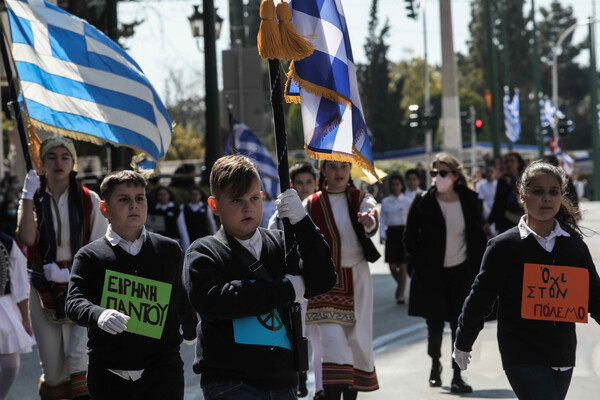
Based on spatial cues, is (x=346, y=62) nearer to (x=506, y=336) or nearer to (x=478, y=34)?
(x=506, y=336)

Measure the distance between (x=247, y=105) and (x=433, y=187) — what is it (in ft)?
19.3

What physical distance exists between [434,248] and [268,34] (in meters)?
4.05

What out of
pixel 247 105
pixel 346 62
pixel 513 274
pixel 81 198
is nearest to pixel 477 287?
pixel 513 274

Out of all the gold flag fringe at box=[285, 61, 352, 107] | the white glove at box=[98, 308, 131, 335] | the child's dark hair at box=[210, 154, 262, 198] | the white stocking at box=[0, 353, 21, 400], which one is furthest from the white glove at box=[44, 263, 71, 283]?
the child's dark hair at box=[210, 154, 262, 198]

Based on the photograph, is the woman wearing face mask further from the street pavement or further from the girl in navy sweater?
the girl in navy sweater

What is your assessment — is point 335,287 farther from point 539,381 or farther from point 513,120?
point 513,120

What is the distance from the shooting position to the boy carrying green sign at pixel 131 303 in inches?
184

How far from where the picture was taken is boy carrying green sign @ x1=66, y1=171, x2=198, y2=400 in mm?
4664

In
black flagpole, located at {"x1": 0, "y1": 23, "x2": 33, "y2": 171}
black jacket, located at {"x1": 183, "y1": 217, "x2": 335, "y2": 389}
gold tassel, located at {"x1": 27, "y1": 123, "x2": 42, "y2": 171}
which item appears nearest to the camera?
black jacket, located at {"x1": 183, "y1": 217, "x2": 335, "y2": 389}

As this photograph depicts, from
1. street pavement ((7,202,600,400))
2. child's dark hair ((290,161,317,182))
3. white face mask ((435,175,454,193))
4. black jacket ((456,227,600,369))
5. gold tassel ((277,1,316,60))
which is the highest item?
gold tassel ((277,1,316,60))

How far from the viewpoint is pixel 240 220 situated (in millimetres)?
A: 4000

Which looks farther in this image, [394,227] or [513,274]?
[394,227]

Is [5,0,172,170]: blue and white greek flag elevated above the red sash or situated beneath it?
elevated above

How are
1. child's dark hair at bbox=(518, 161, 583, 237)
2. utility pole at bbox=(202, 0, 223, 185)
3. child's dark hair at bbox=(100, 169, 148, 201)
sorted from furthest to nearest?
utility pole at bbox=(202, 0, 223, 185) → child's dark hair at bbox=(100, 169, 148, 201) → child's dark hair at bbox=(518, 161, 583, 237)
